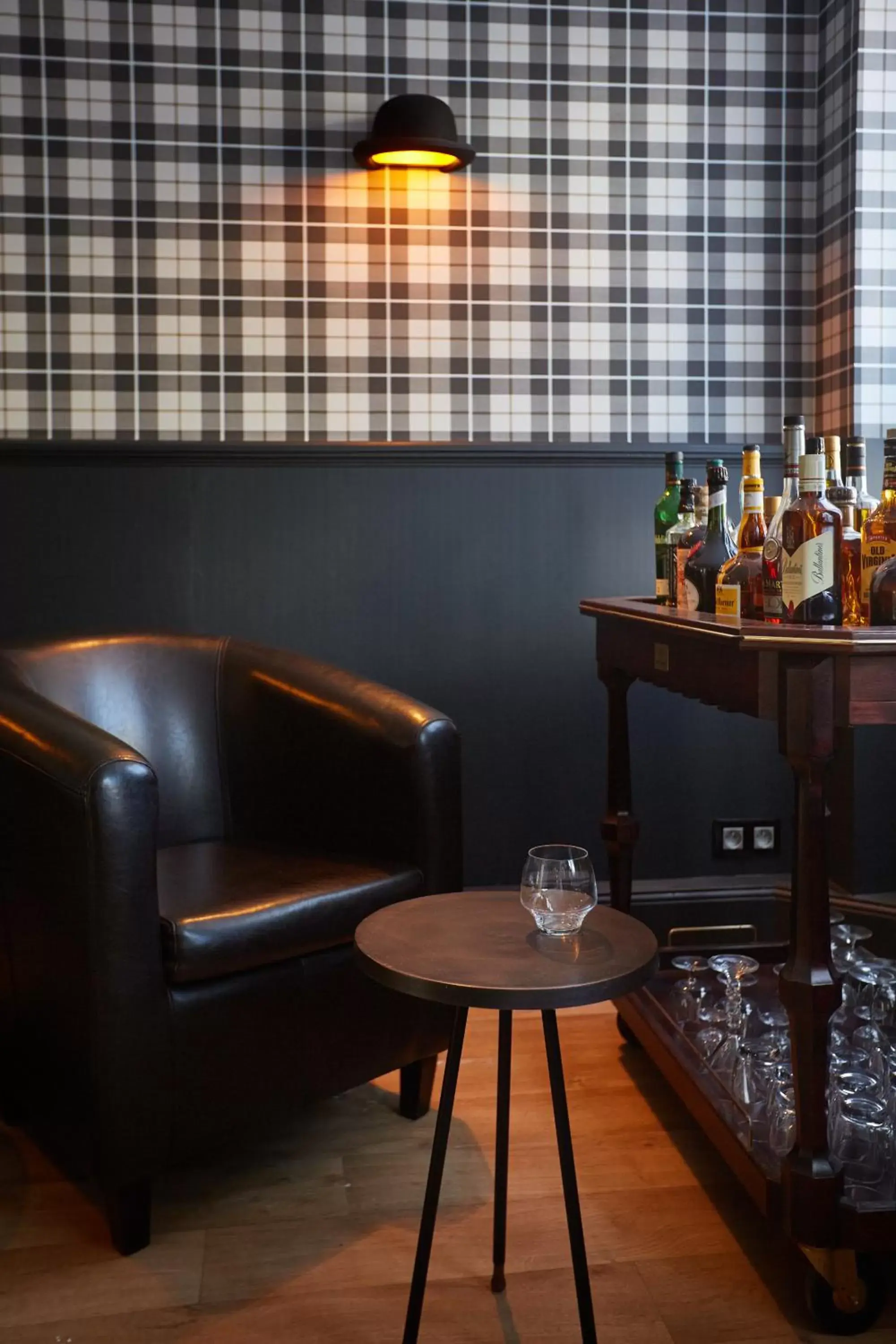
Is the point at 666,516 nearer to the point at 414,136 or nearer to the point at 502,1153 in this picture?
the point at 414,136

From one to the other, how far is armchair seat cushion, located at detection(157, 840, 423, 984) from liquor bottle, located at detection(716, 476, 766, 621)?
69cm

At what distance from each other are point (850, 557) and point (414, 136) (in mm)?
1549

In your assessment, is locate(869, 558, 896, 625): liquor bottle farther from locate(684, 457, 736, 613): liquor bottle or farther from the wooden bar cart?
locate(684, 457, 736, 613): liquor bottle

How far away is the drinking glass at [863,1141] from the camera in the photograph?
5.81 ft

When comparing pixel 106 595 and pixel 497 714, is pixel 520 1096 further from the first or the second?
pixel 106 595

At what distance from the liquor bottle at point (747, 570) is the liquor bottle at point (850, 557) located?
0.42 feet

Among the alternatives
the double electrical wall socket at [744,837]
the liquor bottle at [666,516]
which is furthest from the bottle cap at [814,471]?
the double electrical wall socket at [744,837]

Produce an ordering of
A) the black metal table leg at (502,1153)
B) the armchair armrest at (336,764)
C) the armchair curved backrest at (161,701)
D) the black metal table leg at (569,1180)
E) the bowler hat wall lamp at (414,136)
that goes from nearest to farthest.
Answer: the black metal table leg at (569,1180) < the black metal table leg at (502,1153) < the armchair armrest at (336,764) < the armchair curved backrest at (161,701) < the bowler hat wall lamp at (414,136)

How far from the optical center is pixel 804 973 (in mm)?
1688

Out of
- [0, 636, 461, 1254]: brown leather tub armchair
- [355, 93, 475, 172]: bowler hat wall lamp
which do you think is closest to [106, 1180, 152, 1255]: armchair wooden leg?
[0, 636, 461, 1254]: brown leather tub armchair

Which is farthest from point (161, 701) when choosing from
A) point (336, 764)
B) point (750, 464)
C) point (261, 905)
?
point (750, 464)

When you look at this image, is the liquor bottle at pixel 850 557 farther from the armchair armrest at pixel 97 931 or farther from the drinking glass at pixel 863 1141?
the armchair armrest at pixel 97 931

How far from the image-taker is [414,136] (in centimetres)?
288

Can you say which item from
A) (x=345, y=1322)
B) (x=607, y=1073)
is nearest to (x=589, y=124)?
(x=607, y=1073)
